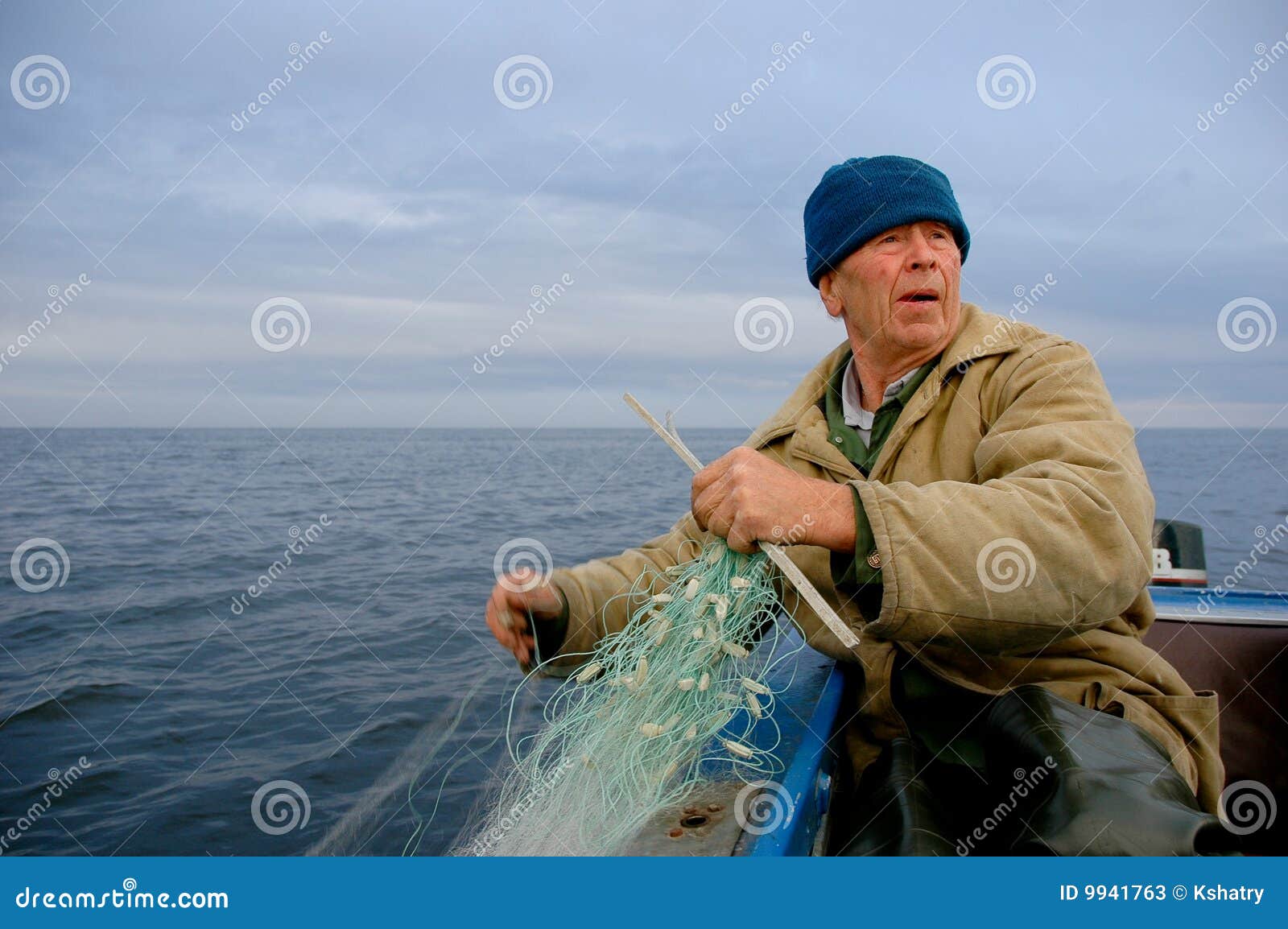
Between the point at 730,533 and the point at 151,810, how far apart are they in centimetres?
419

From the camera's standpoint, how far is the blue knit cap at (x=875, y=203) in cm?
281

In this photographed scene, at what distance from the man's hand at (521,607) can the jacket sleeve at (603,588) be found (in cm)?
5

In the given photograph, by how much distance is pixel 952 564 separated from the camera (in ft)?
6.40

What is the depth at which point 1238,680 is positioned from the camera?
3299 millimetres

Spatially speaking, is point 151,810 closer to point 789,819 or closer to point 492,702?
point 492,702
